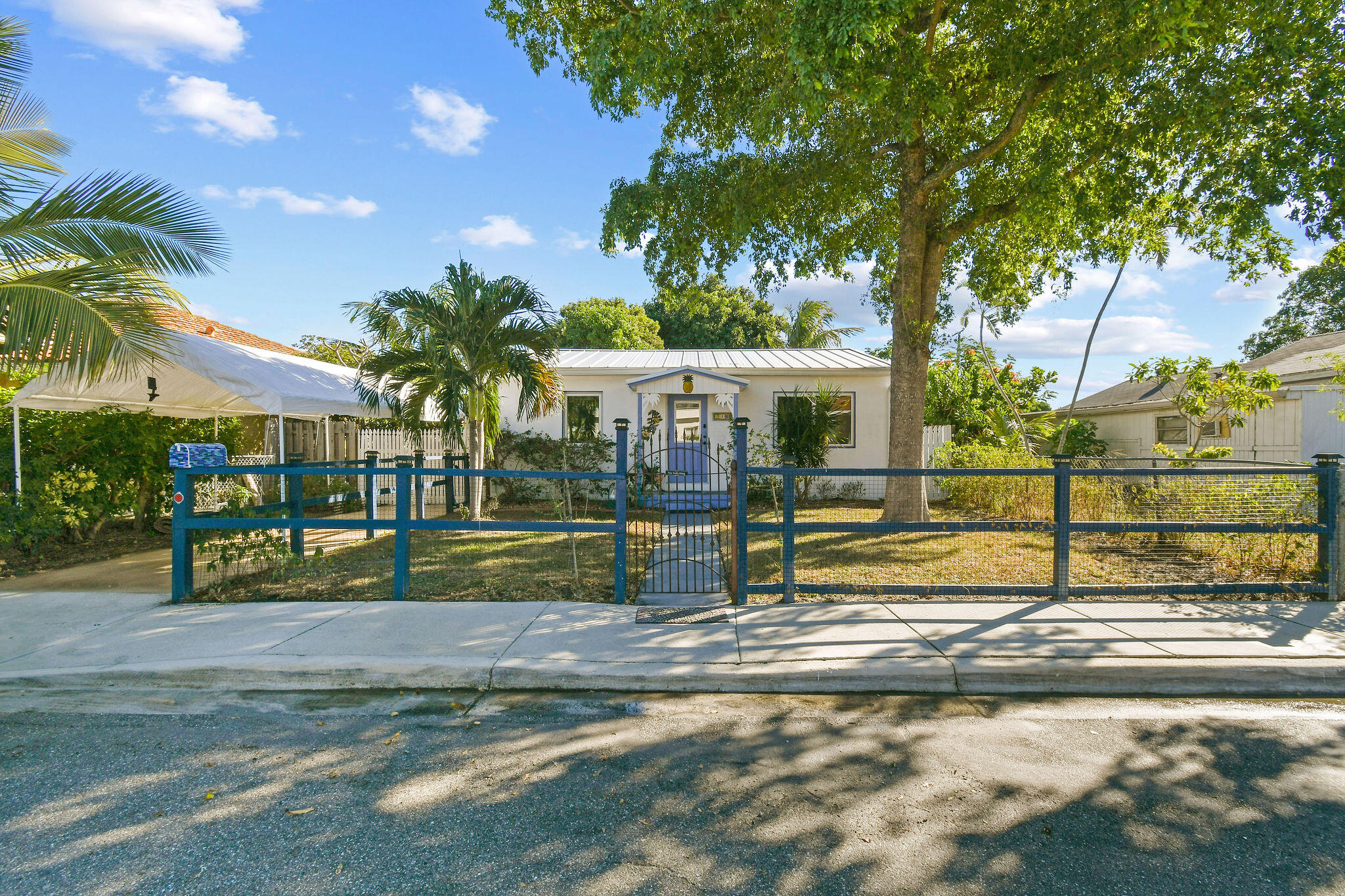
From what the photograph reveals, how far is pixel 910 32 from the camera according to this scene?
27.6ft

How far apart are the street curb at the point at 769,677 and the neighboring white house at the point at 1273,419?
7006 millimetres

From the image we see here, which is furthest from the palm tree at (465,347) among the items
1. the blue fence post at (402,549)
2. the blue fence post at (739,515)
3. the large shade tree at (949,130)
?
the blue fence post at (739,515)

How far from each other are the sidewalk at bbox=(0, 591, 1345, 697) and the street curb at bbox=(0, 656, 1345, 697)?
0.04ft

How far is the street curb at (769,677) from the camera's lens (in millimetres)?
4727

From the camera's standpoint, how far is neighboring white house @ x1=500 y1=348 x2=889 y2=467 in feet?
49.5

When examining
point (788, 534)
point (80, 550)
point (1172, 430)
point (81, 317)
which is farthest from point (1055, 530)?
point (1172, 430)

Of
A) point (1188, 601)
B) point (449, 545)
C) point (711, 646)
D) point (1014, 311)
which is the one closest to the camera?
point (711, 646)

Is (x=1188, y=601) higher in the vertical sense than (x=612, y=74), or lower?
lower

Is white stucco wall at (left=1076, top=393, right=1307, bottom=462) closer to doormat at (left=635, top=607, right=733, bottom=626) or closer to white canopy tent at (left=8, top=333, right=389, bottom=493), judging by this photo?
doormat at (left=635, top=607, right=733, bottom=626)

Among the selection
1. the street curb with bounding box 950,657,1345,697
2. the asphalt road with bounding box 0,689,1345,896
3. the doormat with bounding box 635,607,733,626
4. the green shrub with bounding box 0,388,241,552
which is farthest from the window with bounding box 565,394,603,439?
the street curb with bounding box 950,657,1345,697

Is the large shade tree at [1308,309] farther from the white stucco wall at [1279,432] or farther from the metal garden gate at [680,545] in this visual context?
the metal garden gate at [680,545]

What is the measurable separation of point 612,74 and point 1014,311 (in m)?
8.89

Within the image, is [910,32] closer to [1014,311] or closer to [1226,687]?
[1014,311]

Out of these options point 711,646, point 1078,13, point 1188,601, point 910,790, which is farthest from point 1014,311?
point 910,790
